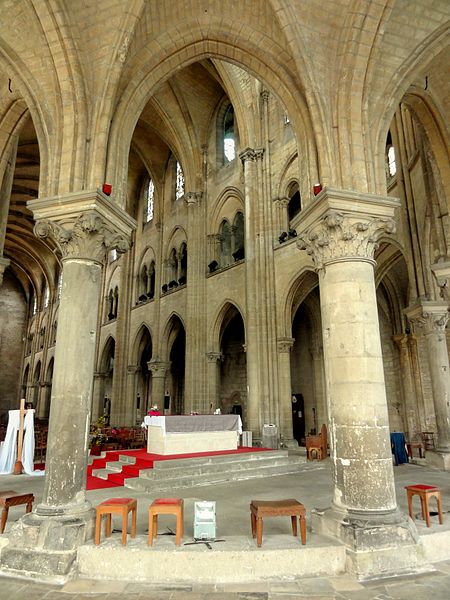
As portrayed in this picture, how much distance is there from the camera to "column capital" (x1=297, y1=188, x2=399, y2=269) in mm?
5805

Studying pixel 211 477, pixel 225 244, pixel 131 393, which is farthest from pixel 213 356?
pixel 211 477

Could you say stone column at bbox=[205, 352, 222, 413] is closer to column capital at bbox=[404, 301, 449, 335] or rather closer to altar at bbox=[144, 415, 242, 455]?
altar at bbox=[144, 415, 242, 455]

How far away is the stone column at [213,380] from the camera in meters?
16.6

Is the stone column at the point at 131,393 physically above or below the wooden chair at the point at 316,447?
above

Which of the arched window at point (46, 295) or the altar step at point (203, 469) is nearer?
the altar step at point (203, 469)

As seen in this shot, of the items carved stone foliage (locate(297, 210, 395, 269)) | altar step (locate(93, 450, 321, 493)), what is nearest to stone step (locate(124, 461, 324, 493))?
altar step (locate(93, 450, 321, 493))

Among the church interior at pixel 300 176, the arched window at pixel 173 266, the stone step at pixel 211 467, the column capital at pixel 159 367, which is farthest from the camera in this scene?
the arched window at pixel 173 266

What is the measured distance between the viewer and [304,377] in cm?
1831

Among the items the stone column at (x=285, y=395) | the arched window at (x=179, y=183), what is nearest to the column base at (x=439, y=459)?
the stone column at (x=285, y=395)

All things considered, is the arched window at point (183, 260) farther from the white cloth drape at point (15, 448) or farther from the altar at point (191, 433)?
the white cloth drape at point (15, 448)

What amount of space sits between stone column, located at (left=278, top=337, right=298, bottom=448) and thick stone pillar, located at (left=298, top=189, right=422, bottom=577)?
8319 mm

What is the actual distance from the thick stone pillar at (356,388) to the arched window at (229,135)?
13.7 meters

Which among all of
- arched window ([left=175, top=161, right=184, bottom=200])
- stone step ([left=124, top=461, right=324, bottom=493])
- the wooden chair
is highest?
arched window ([left=175, top=161, right=184, bottom=200])

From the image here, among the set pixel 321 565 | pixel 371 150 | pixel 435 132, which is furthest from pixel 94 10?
pixel 321 565
